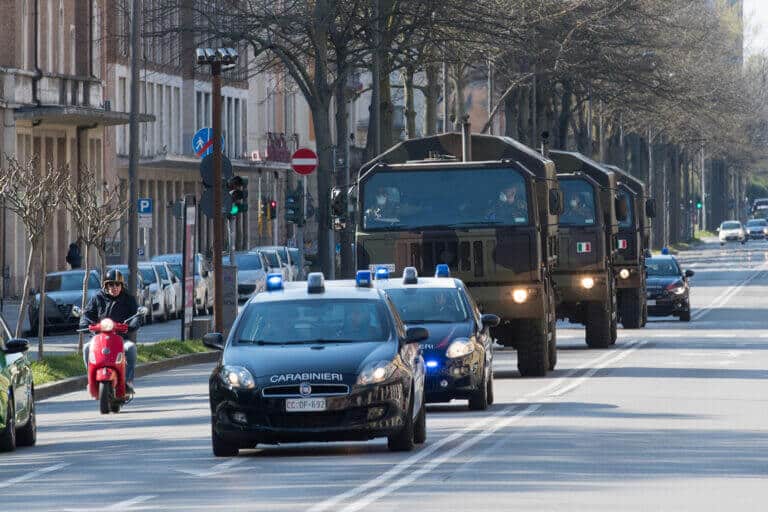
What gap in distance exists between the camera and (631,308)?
47.0 metres

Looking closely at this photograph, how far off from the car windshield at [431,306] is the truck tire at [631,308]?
21.9 m

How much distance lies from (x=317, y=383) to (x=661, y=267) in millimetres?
35852

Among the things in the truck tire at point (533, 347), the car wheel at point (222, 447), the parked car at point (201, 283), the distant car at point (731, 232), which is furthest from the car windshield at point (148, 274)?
the distant car at point (731, 232)

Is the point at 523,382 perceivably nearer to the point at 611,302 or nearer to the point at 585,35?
the point at 611,302

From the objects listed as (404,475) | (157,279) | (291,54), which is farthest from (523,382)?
(157,279)

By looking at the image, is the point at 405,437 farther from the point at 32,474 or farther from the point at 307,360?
the point at 32,474

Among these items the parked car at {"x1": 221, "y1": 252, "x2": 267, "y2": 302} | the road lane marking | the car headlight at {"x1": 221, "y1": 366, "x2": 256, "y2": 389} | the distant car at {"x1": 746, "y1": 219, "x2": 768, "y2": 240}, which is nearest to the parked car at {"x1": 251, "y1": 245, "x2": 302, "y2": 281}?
the parked car at {"x1": 221, "y1": 252, "x2": 267, "y2": 302}

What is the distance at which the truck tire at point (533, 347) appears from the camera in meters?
29.8

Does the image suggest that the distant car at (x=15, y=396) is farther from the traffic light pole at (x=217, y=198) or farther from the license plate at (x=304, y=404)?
the traffic light pole at (x=217, y=198)

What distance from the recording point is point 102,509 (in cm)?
1386

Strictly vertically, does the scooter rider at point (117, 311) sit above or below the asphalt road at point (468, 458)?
above

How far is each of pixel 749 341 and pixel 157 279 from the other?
17.3 meters

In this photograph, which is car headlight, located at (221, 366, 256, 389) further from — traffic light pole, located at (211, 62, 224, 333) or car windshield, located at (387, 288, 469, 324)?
traffic light pole, located at (211, 62, 224, 333)

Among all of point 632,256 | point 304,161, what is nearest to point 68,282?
point 304,161
